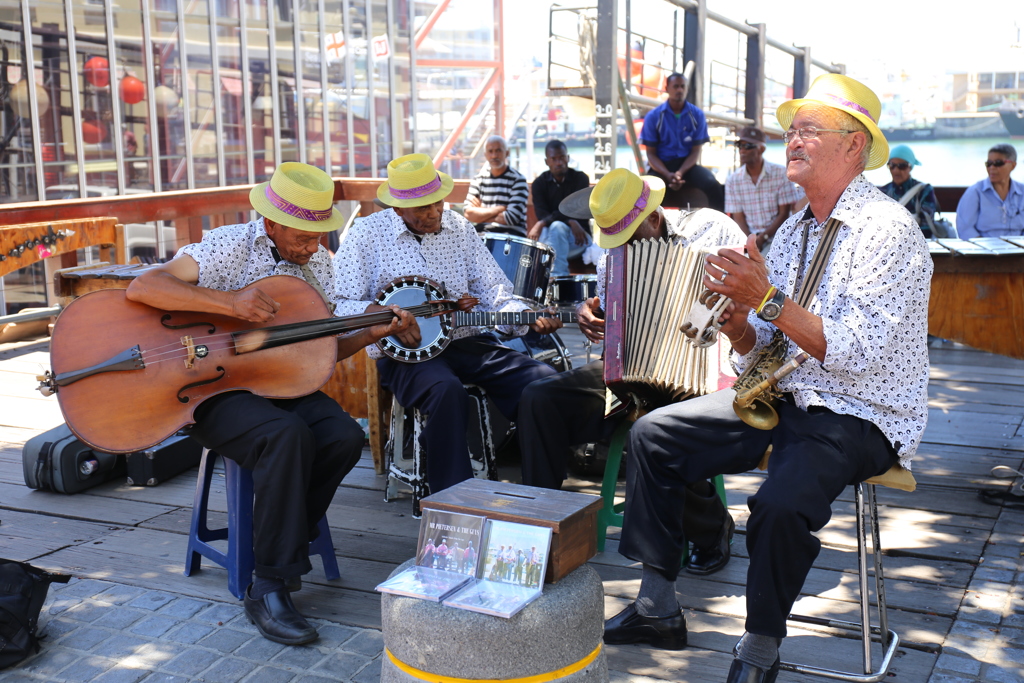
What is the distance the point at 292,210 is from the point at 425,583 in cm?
163

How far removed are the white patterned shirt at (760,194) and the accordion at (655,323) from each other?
4.98 metres

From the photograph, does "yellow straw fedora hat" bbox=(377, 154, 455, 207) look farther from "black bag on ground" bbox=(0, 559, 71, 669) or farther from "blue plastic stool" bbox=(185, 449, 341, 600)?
"black bag on ground" bbox=(0, 559, 71, 669)

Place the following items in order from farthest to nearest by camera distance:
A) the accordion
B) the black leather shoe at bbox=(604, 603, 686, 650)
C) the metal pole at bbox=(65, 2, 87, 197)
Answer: the metal pole at bbox=(65, 2, 87, 197), the accordion, the black leather shoe at bbox=(604, 603, 686, 650)

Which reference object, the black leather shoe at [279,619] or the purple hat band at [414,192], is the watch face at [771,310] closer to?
the black leather shoe at [279,619]

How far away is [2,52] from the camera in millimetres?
8852

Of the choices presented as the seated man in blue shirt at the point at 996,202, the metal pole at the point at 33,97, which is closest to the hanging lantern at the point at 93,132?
the metal pole at the point at 33,97

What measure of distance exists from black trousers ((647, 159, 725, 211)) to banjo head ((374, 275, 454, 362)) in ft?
17.0

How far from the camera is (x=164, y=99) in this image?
11.0 metres

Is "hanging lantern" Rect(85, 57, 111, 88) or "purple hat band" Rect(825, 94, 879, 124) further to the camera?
"hanging lantern" Rect(85, 57, 111, 88)

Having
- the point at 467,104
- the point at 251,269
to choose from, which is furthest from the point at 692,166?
the point at 467,104

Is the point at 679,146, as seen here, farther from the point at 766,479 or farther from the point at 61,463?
the point at 766,479

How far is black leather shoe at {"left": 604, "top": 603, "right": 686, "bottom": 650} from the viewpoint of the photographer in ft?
9.21

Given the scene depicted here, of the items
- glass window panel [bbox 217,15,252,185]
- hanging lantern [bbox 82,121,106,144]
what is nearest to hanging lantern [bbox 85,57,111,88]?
hanging lantern [bbox 82,121,106,144]

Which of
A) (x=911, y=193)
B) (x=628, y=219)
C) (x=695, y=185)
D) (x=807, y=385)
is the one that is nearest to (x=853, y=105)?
(x=807, y=385)
